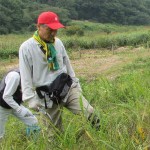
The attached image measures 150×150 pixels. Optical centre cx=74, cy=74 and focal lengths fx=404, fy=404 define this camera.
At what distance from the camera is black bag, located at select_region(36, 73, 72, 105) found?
387 cm

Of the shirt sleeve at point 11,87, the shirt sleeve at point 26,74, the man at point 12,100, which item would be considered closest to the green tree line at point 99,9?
the man at point 12,100

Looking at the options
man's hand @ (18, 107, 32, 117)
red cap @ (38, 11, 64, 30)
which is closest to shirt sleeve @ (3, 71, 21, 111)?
man's hand @ (18, 107, 32, 117)

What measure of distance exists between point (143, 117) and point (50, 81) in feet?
4.32

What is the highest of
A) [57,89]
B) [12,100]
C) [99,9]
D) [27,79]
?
[27,79]

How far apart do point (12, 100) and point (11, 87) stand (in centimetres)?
14

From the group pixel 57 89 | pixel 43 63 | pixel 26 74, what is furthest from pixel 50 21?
pixel 57 89

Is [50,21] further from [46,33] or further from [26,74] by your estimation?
[26,74]

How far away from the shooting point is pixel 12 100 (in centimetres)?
426

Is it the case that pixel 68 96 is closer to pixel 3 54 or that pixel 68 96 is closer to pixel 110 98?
pixel 110 98

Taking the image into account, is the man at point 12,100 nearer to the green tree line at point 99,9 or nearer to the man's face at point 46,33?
the man's face at point 46,33

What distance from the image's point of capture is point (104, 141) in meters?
2.50

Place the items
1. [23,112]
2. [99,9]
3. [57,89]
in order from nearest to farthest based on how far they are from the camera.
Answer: [57,89] < [23,112] < [99,9]

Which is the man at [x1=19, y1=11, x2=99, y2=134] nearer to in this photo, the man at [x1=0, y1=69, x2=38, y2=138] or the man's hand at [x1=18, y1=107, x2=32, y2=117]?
the man at [x1=0, y1=69, x2=38, y2=138]

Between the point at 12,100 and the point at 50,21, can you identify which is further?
the point at 12,100
